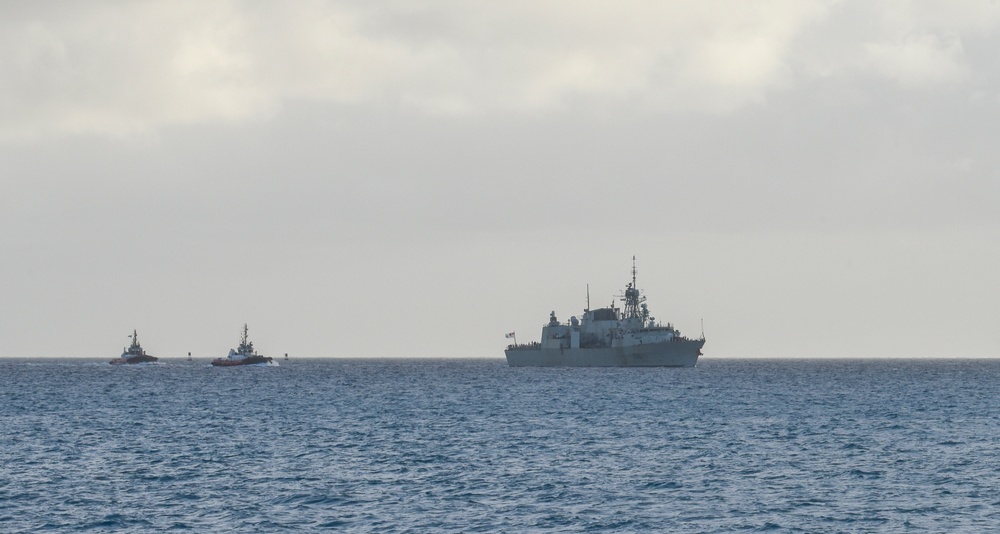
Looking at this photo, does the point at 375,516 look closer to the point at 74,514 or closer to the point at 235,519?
the point at 235,519

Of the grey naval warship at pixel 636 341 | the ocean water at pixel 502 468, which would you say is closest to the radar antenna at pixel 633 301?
the grey naval warship at pixel 636 341

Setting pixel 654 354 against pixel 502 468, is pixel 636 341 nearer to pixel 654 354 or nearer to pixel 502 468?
pixel 654 354

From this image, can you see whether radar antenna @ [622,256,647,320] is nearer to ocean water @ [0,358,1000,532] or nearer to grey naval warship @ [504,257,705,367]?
grey naval warship @ [504,257,705,367]

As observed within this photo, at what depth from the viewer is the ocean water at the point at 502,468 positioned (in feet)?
119

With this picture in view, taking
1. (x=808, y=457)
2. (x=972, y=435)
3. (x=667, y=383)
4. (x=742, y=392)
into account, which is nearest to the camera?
(x=808, y=457)

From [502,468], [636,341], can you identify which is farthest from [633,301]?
[502,468]

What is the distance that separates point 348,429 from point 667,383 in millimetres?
75456

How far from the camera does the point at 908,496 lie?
1583 inches

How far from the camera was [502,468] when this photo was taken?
158 ft

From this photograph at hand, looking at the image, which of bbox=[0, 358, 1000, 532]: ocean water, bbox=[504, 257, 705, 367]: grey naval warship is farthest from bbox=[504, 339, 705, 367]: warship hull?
bbox=[0, 358, 1000, 532]: ocean water

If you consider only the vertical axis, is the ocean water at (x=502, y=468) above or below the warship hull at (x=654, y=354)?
below

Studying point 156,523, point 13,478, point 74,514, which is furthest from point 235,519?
point 13,478

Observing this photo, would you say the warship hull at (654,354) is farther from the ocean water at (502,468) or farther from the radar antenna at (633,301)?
the ocean water at (502,468)

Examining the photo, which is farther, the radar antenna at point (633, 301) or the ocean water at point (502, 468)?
the radar antenna at point (633, 301)
